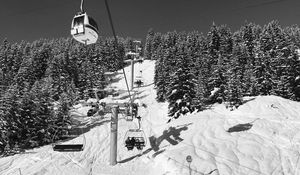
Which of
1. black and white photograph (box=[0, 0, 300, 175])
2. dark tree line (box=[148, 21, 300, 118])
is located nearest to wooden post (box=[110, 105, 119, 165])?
black and white photograph (box=[0, 0, 300, 175])

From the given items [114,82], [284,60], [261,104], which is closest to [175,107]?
[261,104]

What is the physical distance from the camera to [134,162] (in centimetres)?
1493

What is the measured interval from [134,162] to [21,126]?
1779 centimetres

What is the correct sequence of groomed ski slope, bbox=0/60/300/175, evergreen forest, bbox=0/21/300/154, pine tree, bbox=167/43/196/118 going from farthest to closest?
pine tree, bbox=167/43/196/118, evergreen forest, bbox=0/21/300/154, groomed ski slope, bbox=0/60/300/175

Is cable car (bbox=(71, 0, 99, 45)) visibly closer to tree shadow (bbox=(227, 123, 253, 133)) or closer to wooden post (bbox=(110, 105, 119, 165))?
wooden post (bbox=(110, 105, 119, 165))

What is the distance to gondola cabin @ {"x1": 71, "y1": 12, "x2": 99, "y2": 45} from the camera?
673 centimetres

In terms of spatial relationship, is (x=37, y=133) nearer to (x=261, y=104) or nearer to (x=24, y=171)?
(x=24, y=171)

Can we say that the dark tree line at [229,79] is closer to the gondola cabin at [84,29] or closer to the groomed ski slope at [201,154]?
the groomed ski slope at [201,154]

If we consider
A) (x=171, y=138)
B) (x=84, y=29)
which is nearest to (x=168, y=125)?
(x=171, y=138)

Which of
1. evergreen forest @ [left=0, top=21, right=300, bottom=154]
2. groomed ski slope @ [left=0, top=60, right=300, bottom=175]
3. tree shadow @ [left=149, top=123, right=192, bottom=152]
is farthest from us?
evergreen forest @ [left=0, top=21, right=300, bottom=154]

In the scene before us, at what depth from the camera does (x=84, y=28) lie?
6684mm

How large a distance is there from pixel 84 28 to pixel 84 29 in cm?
3

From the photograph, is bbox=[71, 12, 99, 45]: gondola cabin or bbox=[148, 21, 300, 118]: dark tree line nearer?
bbox=[71, 12, 99, 45]: gondola cabin

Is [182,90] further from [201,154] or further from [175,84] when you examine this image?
[201,154]
